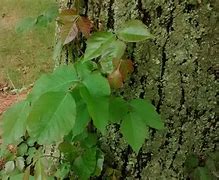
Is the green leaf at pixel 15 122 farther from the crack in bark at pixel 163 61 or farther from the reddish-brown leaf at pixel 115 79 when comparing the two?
the crack in bark at pixel 163 61

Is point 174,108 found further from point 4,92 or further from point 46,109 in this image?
point 4,92

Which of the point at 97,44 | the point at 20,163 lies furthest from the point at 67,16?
the point at 20,163

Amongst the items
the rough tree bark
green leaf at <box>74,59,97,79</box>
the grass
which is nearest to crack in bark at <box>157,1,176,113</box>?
the rough tree bark

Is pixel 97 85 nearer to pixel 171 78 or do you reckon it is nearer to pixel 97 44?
pixel 97 44

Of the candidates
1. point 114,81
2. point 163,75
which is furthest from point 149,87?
point 114,81

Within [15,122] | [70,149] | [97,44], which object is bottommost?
[70,149]

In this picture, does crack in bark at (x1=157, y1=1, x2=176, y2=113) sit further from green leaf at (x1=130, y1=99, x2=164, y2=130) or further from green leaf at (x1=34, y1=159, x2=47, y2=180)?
green leaf at (x1=34, y1=159, x2=47, y2=180)

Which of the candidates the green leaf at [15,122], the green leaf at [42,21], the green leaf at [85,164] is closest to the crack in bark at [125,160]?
the green leaf at [85,164]
